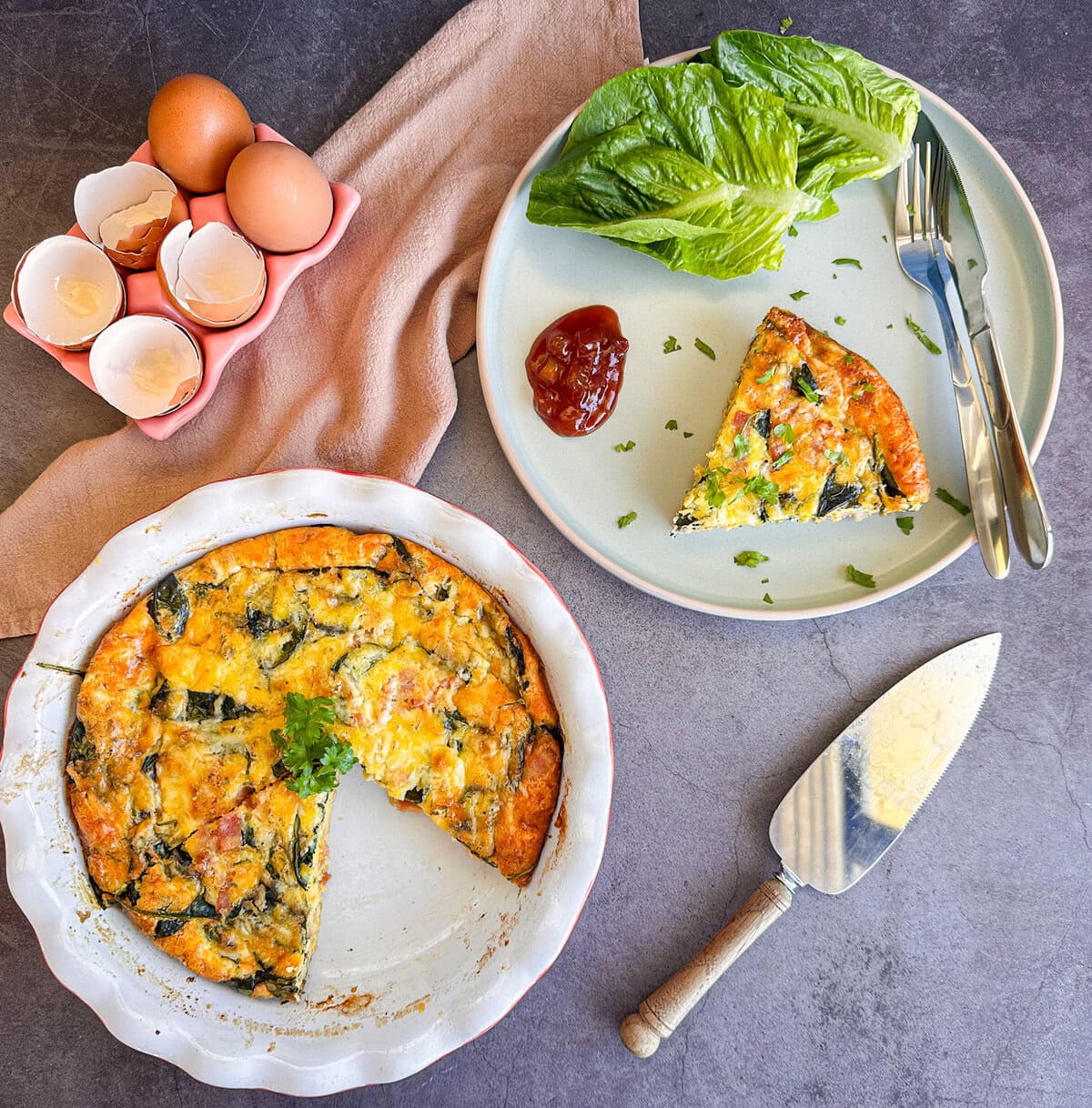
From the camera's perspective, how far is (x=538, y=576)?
3002 mm

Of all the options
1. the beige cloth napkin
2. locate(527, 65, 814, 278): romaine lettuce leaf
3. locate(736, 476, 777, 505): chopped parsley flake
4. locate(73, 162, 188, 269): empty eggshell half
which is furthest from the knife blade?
locate(73, 162, 188, 269): empty eggshell half

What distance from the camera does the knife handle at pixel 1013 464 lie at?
3.28 m

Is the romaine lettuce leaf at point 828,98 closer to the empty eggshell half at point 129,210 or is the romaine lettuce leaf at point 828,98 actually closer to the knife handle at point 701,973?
the empty eggshell half at point 129,210

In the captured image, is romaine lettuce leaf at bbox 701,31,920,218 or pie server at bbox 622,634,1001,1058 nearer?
romaine lettuce leaf at bbox 701,31,920,218

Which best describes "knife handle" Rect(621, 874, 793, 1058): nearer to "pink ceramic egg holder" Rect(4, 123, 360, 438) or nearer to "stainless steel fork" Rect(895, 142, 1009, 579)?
"stainless steel fork" Rect(895, 142, 1009, 579)

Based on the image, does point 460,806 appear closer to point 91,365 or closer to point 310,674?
point 310,674

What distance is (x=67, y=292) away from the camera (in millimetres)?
3289

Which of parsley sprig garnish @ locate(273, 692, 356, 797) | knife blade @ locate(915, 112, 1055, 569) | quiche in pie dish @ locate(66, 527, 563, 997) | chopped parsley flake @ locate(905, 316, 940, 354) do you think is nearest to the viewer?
parsley sprig garnish @ locate(273, 692, 356, 797)

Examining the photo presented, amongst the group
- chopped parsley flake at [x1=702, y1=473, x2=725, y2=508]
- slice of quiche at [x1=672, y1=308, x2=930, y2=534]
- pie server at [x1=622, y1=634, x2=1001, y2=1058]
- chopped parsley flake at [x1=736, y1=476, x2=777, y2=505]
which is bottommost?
pie server at [x1=622, y1=634, x2=1001, y2=1058]

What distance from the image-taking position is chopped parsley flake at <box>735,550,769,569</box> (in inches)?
137

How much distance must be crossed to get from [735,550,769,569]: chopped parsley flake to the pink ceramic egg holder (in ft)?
6.73

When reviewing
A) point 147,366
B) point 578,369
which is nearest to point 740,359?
point 578,369

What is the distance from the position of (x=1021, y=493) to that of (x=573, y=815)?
2119 millimetres

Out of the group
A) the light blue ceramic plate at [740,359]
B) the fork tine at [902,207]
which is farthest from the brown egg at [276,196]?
the fork tine at [902,207]
